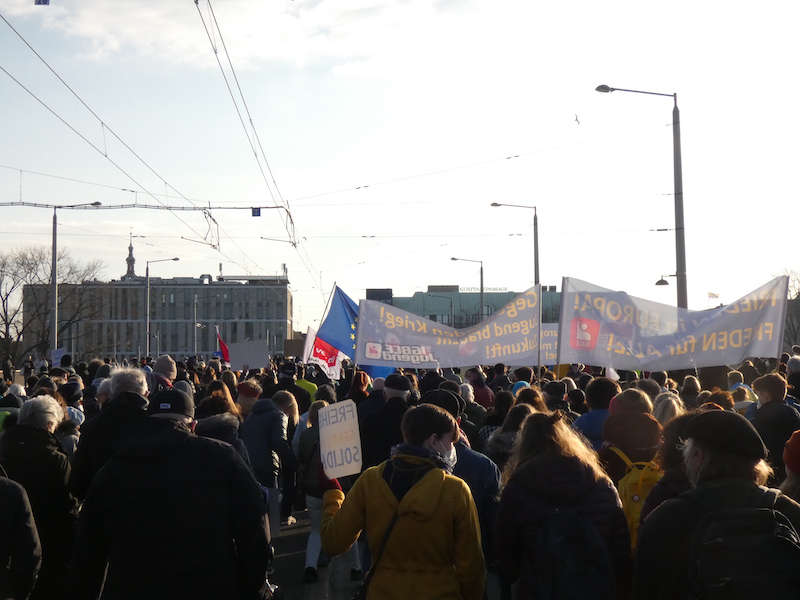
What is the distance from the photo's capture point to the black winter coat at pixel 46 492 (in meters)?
6.04

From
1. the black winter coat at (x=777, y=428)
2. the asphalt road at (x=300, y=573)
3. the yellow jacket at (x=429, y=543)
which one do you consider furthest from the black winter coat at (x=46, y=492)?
the black winter coat at (x=777, y=428)

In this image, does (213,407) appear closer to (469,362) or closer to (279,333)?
(469,362)

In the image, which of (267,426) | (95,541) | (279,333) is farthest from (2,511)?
(279,333)

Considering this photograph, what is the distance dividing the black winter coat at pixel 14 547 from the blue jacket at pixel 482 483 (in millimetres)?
2386

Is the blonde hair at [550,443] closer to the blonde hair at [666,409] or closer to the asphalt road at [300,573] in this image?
the blonde hair at [666,409]

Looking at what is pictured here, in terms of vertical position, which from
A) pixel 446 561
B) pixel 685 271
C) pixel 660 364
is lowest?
pixel 446 561

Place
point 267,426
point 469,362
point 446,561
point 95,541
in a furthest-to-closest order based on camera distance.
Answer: point 469,362 < point 267,426 < point 446,561 < point 95,541

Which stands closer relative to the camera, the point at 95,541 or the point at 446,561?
the point at 95,541

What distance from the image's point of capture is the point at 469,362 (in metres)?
13.2

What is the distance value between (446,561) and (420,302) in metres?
121

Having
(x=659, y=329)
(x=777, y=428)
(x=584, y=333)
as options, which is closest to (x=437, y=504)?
(x=777, y=428)

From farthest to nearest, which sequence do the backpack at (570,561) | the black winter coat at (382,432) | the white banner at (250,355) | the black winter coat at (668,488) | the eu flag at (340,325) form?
the white banner at (250,355) < the eu flag at (340,325) < the black winter coat at (382,432) < the black winter coat at (668,488) < the backpack at (570,561)

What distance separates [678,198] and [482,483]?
12.5 meters

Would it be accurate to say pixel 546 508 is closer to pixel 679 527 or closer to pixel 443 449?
pixel 443 449
